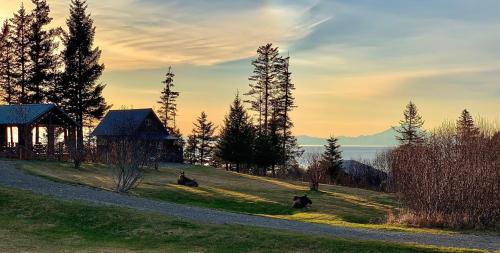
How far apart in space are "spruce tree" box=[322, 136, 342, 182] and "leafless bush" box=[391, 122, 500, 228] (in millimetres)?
35382

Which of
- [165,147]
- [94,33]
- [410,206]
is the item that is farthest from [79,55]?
[410,206]

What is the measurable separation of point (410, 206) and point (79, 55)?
133 feet

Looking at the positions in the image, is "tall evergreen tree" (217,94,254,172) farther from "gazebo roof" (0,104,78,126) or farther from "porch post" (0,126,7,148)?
"porch post" (0,126,7,148)

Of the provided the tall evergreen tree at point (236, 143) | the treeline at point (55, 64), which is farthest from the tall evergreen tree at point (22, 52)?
the tall evergreen tree at point (236, 143)

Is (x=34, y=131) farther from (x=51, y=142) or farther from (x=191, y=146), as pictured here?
(x=191, y=146)

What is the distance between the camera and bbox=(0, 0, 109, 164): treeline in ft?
177

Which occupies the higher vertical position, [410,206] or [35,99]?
[35,99]

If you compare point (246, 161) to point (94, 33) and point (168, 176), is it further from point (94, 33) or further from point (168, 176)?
point (94, 33)

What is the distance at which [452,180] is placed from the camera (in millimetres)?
21969

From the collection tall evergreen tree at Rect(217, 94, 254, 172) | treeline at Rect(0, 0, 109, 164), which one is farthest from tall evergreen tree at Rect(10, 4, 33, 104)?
tall evergreen tree at Rect(217, 94, 254, 172)

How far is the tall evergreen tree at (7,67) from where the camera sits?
55816 mm

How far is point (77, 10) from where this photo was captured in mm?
55750

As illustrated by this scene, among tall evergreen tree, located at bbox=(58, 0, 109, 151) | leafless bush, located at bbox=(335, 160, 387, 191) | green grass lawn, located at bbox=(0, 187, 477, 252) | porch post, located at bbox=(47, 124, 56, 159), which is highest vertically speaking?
tall evergreen tree, located at bbox=(58, 0, 109, 151)

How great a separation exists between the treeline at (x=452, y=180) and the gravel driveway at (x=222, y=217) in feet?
9.49
